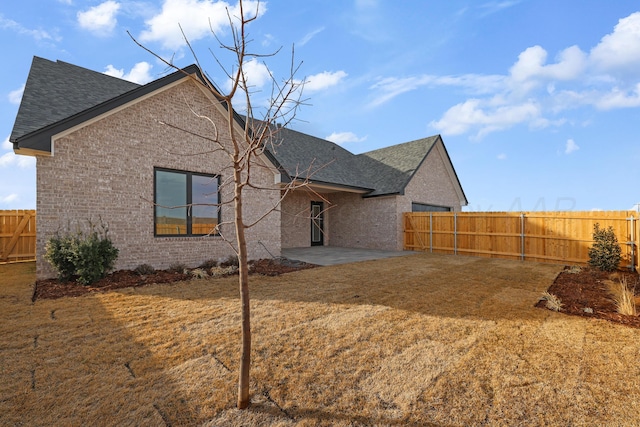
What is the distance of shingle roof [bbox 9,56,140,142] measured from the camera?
7.10 meters

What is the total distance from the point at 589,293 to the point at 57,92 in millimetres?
14392

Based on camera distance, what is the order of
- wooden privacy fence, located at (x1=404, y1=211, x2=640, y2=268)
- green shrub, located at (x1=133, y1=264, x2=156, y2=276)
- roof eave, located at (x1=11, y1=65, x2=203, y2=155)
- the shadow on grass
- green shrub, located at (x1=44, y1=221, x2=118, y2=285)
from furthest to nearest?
wooden privacy fence, located at (x1=404, y1=211, x2=640, y2=268) < green shrub, located at (x1=133, y1=264, x2=156, y2=276) < green shrub, located at (x1=44, y1=221, x2=118, y2=285) < roof eave, located at (x1=11, y1=65, x2=203, y2=155) < the shadow on grass

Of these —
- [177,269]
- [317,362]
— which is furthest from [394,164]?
[317,362]

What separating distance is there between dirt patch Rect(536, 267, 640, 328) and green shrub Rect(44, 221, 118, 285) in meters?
9.13

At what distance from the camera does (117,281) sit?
7.00m

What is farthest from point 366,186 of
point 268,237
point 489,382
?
point 489,382

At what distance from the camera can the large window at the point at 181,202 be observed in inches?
336

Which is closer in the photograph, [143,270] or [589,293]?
[589,293]

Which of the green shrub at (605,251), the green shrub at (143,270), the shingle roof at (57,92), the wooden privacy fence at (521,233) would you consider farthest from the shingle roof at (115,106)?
the green shrub at (605,251)

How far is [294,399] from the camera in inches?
97.7

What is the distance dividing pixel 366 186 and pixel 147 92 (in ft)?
35.1

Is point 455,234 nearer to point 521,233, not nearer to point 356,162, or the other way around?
point 521,233

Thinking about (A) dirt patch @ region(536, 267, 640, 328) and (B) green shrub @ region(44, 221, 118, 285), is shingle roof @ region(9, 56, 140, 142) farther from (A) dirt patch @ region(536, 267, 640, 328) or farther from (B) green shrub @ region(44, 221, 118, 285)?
(A) dirt patch @ region(536, 267, 640, 328)

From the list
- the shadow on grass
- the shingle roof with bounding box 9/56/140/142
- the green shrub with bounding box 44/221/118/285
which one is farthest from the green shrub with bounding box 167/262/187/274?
the shingle roof with bounding box 9/56/140/142
